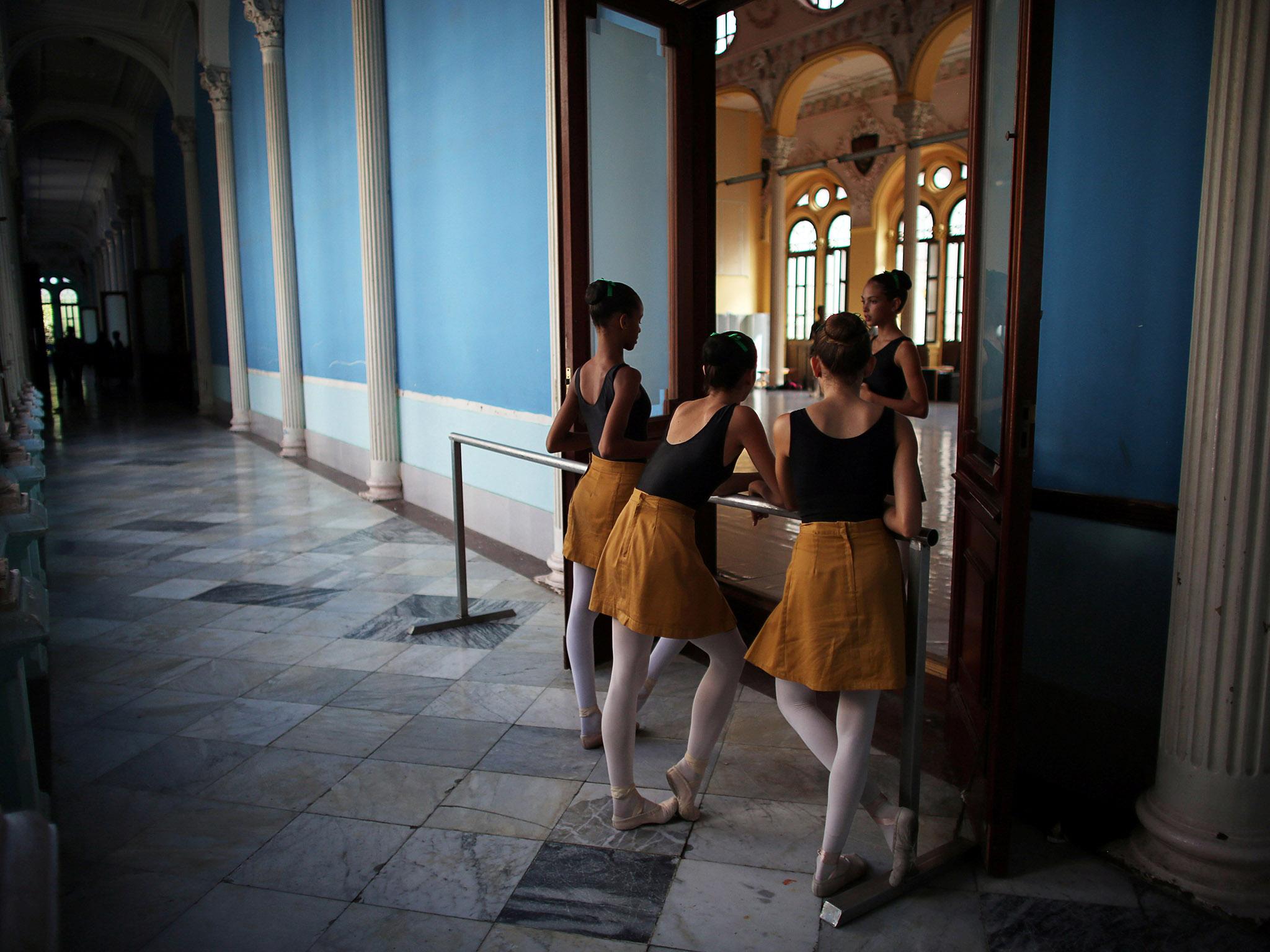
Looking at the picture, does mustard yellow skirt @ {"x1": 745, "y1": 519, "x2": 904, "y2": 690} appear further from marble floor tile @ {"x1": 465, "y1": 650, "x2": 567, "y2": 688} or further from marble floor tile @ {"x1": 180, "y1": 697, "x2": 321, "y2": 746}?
marble floor tile @ {"x1": 180, "y1": 697, "x2": 321, "y2": 746}

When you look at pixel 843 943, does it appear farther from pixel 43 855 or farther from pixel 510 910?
pixel 43 855

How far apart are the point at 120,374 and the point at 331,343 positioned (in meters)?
20.6

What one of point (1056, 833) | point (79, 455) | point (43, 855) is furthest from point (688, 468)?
point (79, 455)

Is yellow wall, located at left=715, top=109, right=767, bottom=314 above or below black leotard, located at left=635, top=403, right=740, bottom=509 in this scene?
above

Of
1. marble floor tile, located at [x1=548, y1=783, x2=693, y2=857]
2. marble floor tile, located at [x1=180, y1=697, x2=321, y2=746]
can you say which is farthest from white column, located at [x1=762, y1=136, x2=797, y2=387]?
marble floor tile, located at [x1=548, y1=783, x2=693, y2=857]

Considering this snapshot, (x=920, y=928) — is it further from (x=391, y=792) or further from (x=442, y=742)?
(x=442, y=742)

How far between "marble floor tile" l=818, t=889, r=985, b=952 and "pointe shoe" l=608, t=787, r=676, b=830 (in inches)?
24.2

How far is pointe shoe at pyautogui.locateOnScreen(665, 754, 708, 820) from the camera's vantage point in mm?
2734

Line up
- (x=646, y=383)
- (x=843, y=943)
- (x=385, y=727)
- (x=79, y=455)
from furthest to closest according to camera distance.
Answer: (x=79, y=455), (x=646, y=383), (x=385, y=727), (x=843, y=943)

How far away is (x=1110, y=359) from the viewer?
2768mm

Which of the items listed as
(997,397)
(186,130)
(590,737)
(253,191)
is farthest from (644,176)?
(186,130)

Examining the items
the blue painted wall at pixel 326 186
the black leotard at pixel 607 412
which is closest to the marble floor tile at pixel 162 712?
the black leotard at pixel 607 412

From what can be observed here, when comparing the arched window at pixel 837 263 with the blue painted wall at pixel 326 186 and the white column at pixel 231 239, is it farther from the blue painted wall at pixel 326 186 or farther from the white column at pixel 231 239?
the blue painted wall at pixel 326 186

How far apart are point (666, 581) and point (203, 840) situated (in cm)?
164
